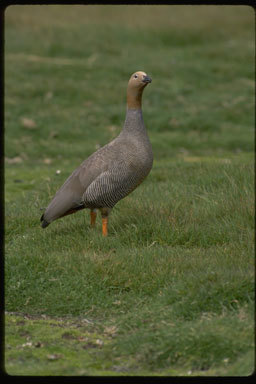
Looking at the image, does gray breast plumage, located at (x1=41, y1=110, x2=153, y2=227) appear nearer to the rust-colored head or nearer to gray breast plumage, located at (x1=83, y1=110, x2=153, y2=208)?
gray breast plumage, located at (x1=83, y1=110, x2=153, y2=208)

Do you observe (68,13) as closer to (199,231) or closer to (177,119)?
(177,119)

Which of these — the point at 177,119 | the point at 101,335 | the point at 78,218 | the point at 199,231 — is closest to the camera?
the point at 101,335

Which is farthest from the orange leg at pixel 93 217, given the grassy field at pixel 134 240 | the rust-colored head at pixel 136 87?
the rust-colored head at pixel 136 87

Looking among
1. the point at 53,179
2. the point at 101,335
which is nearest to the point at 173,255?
the point at 101,335

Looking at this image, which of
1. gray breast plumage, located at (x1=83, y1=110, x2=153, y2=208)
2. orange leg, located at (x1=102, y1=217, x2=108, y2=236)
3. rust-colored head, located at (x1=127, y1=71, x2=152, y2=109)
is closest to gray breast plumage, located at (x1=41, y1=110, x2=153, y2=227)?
gray breast plumage, located at (x1=83, y1=110, x2=153, y2=208)

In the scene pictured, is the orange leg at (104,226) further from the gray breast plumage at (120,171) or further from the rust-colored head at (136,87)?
the rust-colored head at (136,87)

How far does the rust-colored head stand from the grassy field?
1037mm

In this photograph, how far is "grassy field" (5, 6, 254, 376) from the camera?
503 cm

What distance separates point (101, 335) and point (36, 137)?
758 centimetres

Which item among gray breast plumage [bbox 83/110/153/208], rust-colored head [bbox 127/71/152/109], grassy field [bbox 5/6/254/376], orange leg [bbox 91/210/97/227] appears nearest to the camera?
grassy field [bbox 5/6/254/376]

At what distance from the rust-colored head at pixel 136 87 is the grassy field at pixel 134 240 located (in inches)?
40.8

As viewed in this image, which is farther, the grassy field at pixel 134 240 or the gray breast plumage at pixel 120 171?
the gray breast plumage at pixel 120 171

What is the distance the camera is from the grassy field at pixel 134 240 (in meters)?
5.03
